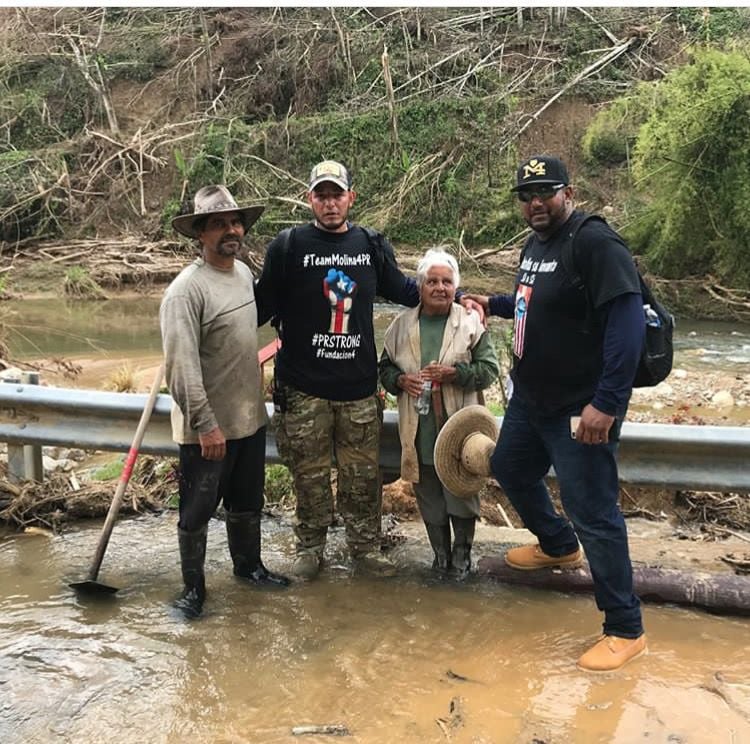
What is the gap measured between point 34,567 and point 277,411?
1.43 m

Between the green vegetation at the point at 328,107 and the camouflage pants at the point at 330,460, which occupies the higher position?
the green vegetation at the point at 328,107

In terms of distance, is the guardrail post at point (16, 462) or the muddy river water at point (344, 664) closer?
the muddy river water at point (344, 664)

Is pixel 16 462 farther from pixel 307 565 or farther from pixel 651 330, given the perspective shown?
pixel 651 330

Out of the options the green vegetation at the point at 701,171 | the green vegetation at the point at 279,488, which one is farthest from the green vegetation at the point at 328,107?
the green vegetation at the point at 279,488

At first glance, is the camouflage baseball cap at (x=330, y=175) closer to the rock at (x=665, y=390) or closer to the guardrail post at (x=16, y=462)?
the guardrail post at (x=16, y=462)

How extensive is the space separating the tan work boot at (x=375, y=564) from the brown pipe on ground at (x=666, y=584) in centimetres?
44

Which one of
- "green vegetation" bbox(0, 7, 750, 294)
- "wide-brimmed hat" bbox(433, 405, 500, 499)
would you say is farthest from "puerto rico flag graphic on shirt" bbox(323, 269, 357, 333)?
"green vegetation" bbox(0, 7, 750, 294)

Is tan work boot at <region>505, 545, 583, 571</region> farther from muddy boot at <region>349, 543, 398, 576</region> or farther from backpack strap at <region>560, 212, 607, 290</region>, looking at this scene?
backpack strap at <region>560, 212, 607, 290</region>

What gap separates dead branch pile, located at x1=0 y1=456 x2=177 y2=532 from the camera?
4.27 meters

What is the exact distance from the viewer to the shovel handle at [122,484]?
3584mm

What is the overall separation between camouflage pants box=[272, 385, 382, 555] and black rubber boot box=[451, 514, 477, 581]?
398mm

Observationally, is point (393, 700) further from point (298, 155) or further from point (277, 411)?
point (298, 155)

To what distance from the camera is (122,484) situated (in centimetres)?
365

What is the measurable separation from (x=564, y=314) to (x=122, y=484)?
85.3 inches
